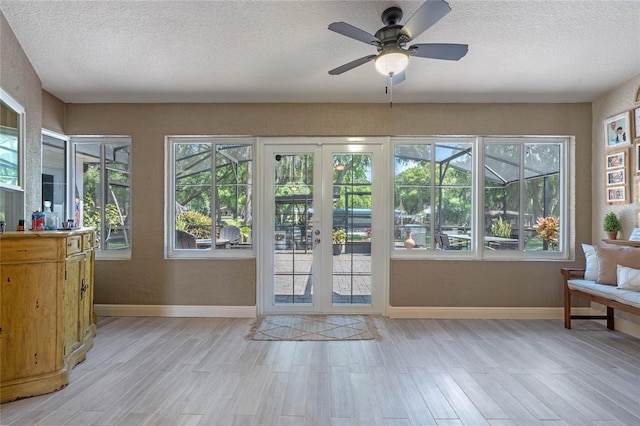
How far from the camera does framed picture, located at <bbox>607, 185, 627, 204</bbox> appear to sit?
11.6ft

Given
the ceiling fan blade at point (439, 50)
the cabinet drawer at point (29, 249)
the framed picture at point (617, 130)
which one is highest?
the ceiling fan blade at point (439, 50)

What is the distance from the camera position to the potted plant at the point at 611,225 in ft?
11.6

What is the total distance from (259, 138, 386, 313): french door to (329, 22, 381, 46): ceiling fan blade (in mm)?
1813

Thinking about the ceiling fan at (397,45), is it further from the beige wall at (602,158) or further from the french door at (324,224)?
the beige wall at (602,158)

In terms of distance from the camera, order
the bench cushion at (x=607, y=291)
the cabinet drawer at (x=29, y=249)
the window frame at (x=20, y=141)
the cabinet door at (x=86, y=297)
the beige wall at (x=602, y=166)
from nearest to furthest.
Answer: the cabinet drawer at (x=29, y=249) → the cabinet door at (x=86, y=297) → the bench cushion at (x=607, y=291) → the window frame at (x=20, y=141) → the beige wall at (x=602, y=166)

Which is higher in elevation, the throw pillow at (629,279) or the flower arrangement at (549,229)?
the flower arrangement at (549,229)

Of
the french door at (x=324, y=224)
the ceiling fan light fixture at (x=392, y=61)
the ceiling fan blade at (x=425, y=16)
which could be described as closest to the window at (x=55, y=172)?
the french door at (x=324, y=224)

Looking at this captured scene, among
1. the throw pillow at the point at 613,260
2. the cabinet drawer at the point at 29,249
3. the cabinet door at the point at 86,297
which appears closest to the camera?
the cabinet drawer at the point at 29,249

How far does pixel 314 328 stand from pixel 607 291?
9.69ft

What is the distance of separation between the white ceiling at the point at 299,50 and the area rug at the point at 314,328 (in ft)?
8.81

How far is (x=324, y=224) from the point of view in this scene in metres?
4.07

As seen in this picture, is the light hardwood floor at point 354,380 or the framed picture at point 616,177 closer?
the light hardwood floor at point 354,380

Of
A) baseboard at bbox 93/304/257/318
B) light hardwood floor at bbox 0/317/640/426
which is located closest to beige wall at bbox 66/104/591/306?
baseboard at bbox 93/304/257/318

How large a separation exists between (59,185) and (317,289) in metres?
3.45
